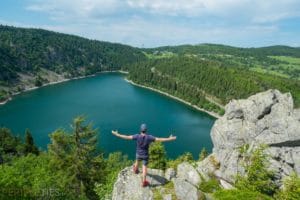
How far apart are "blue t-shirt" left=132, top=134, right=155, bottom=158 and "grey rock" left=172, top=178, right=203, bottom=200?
355 cm

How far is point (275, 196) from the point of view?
2956cm

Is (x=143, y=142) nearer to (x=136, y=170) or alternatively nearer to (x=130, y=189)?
(x=136, y=170)

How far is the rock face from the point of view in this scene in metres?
32.4

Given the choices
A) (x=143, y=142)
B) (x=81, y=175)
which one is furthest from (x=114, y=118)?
(x=143, y=142)

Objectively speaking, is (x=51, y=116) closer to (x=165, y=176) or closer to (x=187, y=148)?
(x=187, y=148)

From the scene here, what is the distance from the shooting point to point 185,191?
22.7m

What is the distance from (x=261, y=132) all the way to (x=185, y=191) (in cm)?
1622

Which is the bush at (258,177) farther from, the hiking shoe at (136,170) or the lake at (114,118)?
the lake at (114,118)

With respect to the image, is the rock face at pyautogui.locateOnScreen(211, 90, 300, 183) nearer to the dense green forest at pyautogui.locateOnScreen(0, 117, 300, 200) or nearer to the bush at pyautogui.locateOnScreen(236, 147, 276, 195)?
the bush at pyautogui.locateOnScreen(236, 147, 276, 195)

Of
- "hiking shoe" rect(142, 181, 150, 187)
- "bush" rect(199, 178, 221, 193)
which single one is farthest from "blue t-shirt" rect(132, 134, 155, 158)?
"bush" rect(199, 178, 221, 193)

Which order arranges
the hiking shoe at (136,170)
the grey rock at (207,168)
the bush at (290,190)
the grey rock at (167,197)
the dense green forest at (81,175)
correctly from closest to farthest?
the grey rock at (167,197)
the hiking shoe at (136,170)
the bush at (290,190)
the dense green forest at (81,175)
the grey rock at (207,168)

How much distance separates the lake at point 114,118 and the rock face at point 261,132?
63161 mm

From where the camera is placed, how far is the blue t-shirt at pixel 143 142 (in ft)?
68.2

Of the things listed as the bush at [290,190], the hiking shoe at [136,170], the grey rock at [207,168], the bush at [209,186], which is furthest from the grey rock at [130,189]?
the bush at [290,190]
